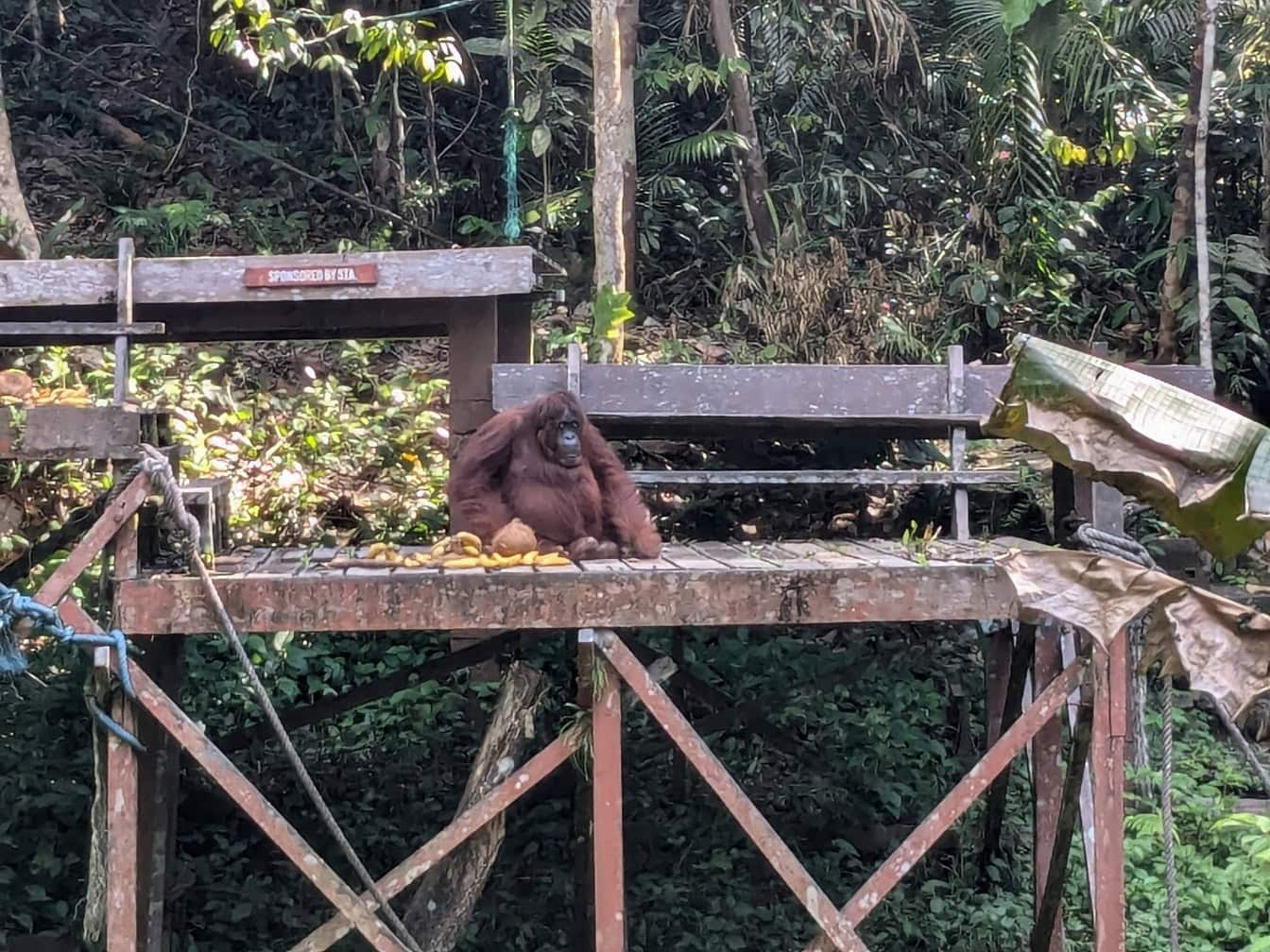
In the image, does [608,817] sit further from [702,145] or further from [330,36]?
[702,145]

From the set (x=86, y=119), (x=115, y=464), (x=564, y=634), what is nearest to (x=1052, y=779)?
(x=564, y=634)

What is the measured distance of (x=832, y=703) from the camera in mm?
8539

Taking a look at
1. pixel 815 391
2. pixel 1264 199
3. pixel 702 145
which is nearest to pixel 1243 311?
pixel 1264 199

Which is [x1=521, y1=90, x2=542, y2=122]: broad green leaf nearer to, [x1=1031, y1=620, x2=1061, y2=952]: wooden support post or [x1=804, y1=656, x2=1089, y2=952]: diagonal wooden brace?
[x1=1031, y1=620, x2=1061, y2=952]: wooden support post

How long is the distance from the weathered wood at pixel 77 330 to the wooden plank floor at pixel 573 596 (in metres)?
0.99

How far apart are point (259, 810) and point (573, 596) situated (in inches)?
48.0

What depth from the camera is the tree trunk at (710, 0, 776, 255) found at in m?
11.2

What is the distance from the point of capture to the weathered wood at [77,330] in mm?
4930

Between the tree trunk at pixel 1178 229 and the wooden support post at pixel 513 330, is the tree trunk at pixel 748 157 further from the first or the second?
the wooden support post at pixel 513 330

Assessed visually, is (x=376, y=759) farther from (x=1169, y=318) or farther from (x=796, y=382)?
(x=1169, y=318)

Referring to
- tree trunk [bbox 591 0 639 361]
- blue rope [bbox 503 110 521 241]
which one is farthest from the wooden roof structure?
blue rope [bbox 503 110 521 241]

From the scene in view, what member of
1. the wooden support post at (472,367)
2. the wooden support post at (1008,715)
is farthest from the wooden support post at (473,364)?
the wooden support post at (1008,715)

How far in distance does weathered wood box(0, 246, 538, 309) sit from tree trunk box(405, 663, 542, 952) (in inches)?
62.4

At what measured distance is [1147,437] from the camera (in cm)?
340
